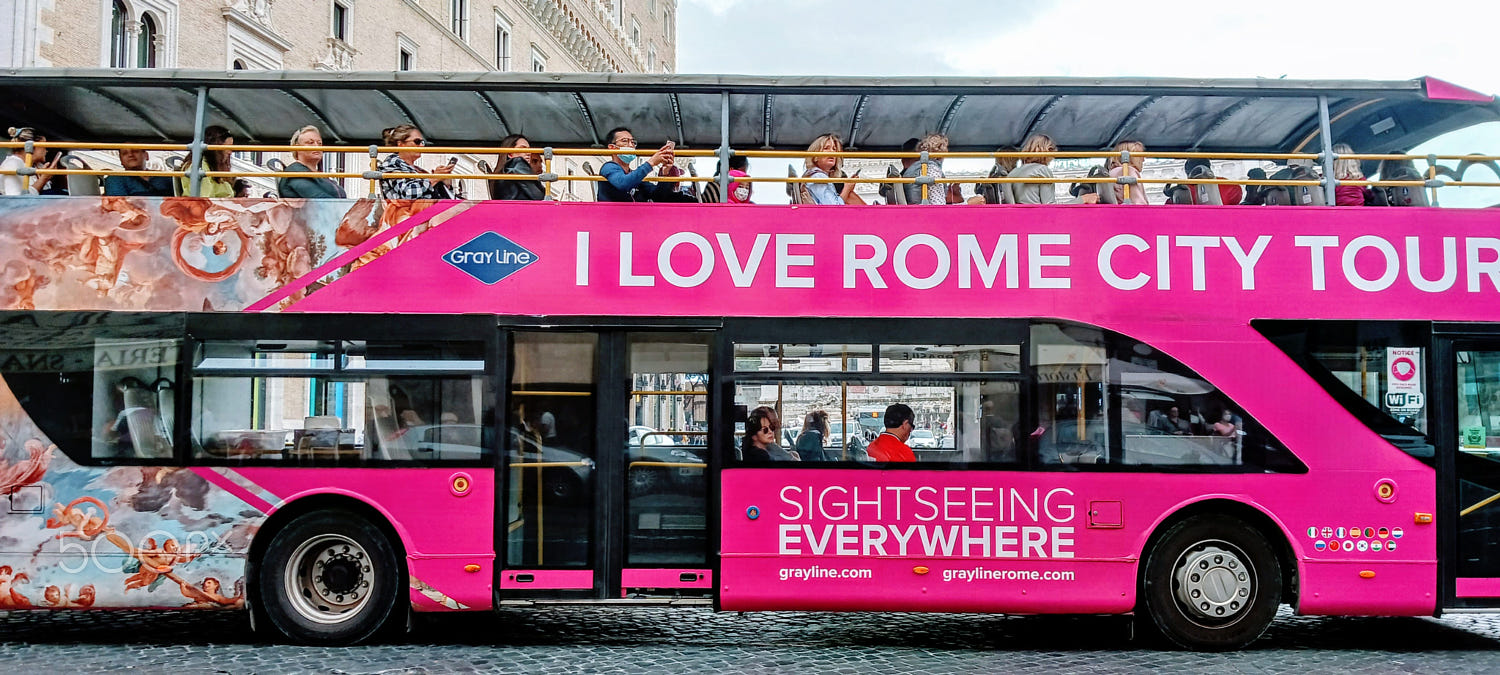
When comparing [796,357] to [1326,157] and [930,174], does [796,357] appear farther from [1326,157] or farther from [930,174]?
[1326,157]

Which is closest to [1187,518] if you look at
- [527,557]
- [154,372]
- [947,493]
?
[947,493]

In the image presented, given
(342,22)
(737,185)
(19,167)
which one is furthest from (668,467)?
(342,22)

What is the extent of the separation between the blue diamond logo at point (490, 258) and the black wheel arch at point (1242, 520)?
481 cm

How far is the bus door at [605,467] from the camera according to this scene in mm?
7910

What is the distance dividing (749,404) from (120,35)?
18952 mm

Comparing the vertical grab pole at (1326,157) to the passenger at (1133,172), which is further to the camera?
the passenger at (1133,172)

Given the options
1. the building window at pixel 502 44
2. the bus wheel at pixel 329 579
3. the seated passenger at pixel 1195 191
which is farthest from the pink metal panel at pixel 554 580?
the building window at pixel 502 44

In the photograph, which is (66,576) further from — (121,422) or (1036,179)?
(1036,179)

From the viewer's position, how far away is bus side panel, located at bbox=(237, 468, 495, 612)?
25.7 feet

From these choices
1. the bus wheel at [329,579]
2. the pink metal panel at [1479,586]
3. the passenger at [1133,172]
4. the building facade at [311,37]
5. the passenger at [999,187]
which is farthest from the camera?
the building facade at [311,37]

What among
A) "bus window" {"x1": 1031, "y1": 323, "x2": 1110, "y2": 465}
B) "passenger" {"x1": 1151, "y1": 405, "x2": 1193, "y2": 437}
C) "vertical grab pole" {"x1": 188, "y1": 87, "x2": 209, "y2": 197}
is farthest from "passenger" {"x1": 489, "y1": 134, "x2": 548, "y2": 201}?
"passenger" {"x1": 1151, "y1": 405, "x2": 1193, "y2": 437}

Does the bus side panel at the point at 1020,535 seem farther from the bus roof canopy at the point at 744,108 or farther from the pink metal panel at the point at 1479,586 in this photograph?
the bus roof canopy at the point at 744,108

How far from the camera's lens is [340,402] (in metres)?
7.88

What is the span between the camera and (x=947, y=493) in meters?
7.86
